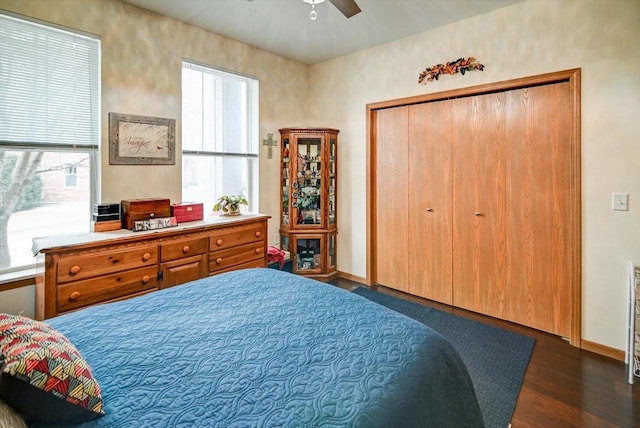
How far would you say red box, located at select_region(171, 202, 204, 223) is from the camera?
296cm

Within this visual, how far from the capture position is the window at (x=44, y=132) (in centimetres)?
233

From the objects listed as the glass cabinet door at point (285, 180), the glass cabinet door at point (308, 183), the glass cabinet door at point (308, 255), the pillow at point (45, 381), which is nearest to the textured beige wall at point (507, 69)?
the glass cabinet door at point (285, 180)

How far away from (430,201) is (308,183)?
4.82 feet

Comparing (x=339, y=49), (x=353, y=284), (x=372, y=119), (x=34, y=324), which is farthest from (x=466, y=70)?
(x=34, y=324)

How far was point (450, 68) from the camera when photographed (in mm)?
3234

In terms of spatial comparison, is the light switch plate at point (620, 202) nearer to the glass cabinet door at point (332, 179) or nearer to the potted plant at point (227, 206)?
the glass cabinet door at point (332, 179)

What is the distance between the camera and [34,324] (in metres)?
1.08

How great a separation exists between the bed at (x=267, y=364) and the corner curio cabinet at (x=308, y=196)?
245cm

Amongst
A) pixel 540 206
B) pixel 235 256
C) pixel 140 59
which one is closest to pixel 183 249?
pixel 235 256

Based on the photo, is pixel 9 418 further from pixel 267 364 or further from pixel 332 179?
pixel 332 179

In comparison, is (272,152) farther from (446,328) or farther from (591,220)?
(591,220)

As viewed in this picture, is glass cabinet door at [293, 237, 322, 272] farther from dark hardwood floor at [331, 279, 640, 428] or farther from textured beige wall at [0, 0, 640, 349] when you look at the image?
dark hardwood floor at [331, 279, 640, 428]

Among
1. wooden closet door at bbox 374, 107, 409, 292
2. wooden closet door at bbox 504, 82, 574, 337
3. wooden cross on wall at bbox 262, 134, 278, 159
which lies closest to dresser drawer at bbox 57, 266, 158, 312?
wooden cross on wall at bbox 262, 134, 278, 159

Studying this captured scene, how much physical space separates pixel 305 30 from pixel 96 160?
7.44ft
